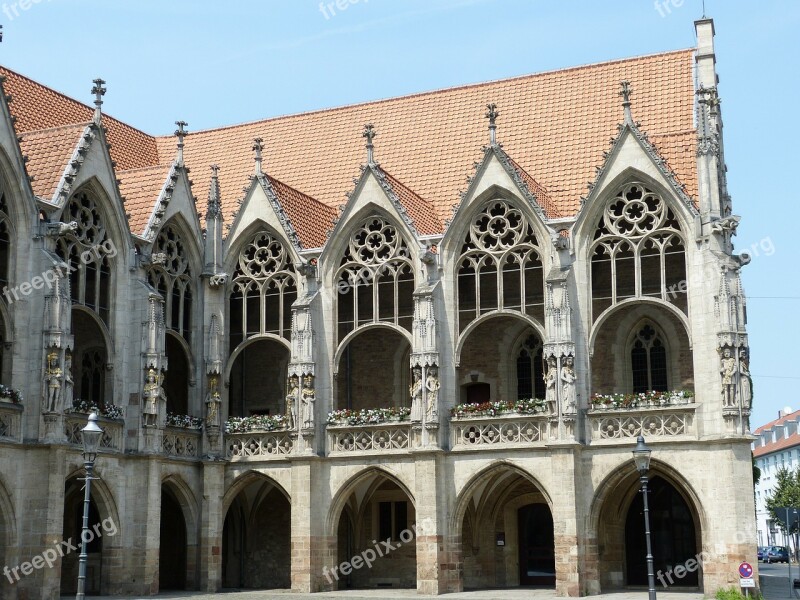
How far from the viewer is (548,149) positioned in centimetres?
4072

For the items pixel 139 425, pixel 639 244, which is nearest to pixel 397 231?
pixel 639 244

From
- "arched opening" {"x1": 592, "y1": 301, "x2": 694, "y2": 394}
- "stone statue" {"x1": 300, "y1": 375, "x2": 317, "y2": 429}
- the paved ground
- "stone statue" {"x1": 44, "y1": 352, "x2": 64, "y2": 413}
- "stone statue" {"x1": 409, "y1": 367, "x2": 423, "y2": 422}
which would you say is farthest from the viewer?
"arched opening" {"x1": 592, "y1": 301, "x2": 694, "y2": 394}

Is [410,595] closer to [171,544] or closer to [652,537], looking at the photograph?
[652,537]

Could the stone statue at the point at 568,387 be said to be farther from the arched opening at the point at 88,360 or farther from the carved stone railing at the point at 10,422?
the carved stone railing at the point at 10,422

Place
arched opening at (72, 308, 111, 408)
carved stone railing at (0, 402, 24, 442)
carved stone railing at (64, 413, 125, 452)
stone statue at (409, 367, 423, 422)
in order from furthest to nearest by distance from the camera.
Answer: arched opening at (72, 308, 111, 408) → stone statue at (409, 367, 423, 422) → carved stone railing at (64, 413, 125, 452) → carved stone railing at (0, 402, 24, 442)

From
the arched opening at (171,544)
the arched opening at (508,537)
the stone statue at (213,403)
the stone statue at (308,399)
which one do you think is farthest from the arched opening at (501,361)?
the arched opening at (171,544)

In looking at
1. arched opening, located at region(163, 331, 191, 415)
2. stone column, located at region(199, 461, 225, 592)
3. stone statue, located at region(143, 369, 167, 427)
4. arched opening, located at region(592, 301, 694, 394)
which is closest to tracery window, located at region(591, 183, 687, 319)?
arched opening, located at region(592, 301, 694, 394)

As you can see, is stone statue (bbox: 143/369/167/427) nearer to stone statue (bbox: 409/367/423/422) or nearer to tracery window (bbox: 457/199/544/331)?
stone statue (bbox: 409/367/423/422)

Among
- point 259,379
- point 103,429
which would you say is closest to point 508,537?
point 259,379

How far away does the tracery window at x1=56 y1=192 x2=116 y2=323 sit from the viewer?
111ft

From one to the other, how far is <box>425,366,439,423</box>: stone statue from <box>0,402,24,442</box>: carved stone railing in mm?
11488

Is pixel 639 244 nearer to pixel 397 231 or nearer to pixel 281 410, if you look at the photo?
pixel 397 231

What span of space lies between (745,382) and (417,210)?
11.8m

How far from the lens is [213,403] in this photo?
3772 cm
